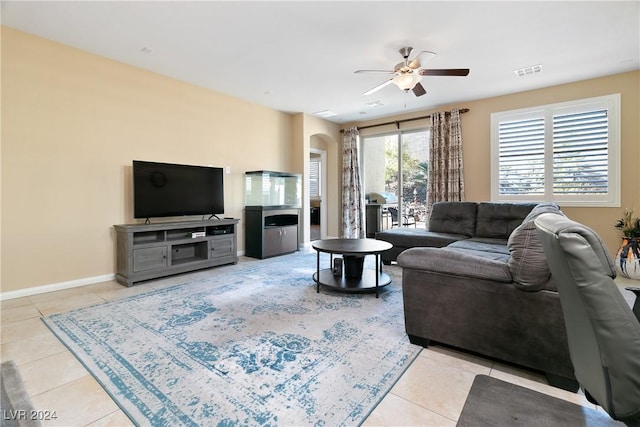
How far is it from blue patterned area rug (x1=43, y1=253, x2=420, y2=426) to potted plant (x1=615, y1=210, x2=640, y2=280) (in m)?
3.11

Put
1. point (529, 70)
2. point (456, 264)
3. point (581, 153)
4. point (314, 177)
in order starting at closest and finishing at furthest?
point (456, 264) < point (529, 70) < point (581, 153) < point (314, 177)

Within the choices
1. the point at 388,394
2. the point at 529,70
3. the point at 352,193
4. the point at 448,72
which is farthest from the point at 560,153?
the point at 388,394

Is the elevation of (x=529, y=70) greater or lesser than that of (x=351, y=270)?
greater

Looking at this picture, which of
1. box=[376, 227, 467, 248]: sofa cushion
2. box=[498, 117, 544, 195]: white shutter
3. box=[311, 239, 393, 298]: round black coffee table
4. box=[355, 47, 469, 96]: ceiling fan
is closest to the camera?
box=[311, 239, 393, 298]: round black coffee table

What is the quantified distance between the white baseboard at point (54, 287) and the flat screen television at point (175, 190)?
2.96ft

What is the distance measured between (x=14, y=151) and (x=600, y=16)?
609cm

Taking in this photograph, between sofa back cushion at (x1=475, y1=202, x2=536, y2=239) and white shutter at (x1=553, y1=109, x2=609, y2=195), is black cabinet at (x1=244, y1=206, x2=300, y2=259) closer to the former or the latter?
sofa back cushion at (x1=475, y1=202, x2=536, y2=239)

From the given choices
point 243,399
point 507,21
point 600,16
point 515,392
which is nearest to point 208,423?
point 243,399

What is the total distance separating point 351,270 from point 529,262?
2052 millimetres

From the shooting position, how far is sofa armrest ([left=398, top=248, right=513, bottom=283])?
1.86 metres

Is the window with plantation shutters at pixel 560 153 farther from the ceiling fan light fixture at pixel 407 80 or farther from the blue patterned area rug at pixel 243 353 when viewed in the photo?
the blue patterned area rug at pixel 243 353

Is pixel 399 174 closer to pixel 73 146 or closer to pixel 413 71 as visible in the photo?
pixel 413 71

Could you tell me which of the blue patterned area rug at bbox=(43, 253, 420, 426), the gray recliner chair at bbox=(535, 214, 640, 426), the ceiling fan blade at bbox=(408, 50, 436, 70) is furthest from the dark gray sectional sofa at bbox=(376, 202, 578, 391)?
the ceiling fan blade at bbox=(408, 50, 436, 70)

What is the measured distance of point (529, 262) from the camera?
1.72 m
